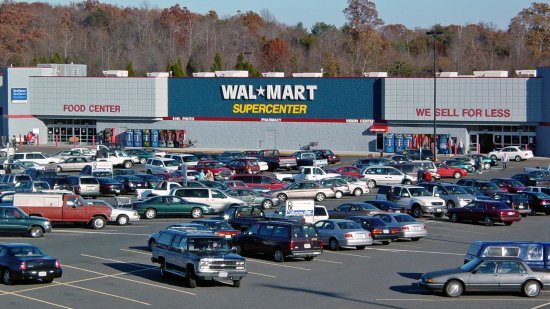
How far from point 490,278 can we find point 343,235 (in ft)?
28.2

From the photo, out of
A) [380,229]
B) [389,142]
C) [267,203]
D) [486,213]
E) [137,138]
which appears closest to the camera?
[380,229]

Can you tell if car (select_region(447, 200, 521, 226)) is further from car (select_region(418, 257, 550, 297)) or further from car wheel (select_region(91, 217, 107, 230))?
car (select_region(418, 257, 550, 297))

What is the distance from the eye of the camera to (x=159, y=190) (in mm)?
51375

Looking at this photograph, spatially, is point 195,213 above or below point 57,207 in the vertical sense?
below

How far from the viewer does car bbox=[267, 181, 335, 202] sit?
5191 cm

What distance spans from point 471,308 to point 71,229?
2089 centimetres

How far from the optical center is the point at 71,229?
135 feet

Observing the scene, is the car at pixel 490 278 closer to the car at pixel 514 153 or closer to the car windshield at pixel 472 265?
the car windshield at pixel 472 265

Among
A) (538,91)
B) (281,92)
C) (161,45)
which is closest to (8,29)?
(161,45)

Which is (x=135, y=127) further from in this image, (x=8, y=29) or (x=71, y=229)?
(x=8, y=29)

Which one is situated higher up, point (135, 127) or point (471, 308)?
point (135, 127)

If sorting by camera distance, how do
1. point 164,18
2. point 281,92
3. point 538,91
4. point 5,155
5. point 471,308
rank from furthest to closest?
1. point 164,18
2. point 281,92
3. point 538,91
4. point 5,155
5. point 471,308

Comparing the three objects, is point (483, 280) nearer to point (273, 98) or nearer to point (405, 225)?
point (405, 225)

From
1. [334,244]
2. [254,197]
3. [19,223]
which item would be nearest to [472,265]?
[334,244]
